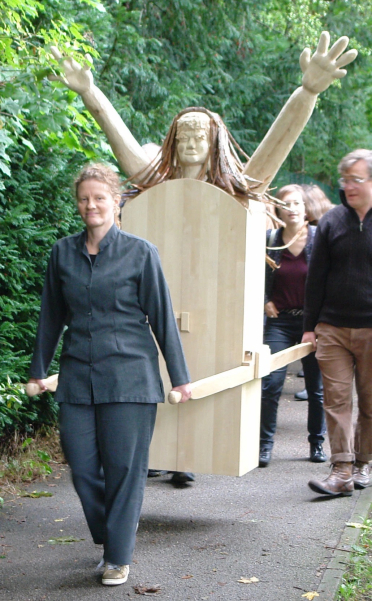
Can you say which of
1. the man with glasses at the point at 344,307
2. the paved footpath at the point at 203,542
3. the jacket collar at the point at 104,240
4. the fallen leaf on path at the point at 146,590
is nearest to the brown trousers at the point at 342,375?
the man with glasses at the point at 344,307

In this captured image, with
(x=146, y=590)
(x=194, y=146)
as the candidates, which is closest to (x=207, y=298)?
(x=194, y=146)

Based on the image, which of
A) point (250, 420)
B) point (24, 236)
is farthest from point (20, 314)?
point (250, 420)

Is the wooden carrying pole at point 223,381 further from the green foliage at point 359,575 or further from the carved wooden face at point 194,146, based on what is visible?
the carved wooden face at point 194,146

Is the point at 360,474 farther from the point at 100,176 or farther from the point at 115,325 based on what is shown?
the point at 100,176

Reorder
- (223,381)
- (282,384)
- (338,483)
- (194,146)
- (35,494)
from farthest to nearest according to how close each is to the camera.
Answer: (282,384) → (35,494) → (338,483) → (194,146) → (223,381)

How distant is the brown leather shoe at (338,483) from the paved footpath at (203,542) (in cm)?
6

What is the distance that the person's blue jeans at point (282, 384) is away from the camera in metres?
6.93

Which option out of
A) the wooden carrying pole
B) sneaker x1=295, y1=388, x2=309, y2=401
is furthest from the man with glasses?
sneaker x1=295, y1=388, x2=309, y2=401

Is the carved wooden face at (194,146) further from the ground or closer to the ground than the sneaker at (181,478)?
further from the ground

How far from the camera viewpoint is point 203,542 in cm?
495

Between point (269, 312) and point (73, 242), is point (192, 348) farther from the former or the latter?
point (269, 312)

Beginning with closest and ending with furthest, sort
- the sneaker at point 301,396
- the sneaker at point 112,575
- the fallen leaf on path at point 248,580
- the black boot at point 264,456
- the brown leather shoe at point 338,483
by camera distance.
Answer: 1. the sneaker at point 112,575
2. the fallen leaf on path at point 248,580
3. the brown leather shoe at point 338,483
4. the black boot at point 264,456
5. the sneaker at point 301,396

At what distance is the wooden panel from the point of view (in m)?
5.05

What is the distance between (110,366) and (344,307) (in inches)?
91.1
